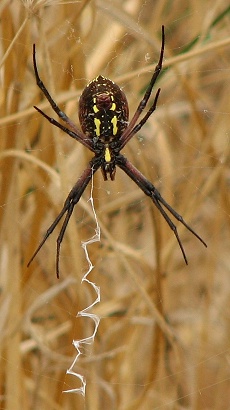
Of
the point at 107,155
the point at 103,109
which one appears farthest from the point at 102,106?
the point at 107,155

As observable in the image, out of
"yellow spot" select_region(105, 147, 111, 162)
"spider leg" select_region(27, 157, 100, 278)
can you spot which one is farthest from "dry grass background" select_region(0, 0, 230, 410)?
"yellow spot" select_region(105, 147, 111, 162)

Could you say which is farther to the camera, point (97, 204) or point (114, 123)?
point (97, 204)

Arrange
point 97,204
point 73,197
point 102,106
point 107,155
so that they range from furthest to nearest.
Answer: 1. point 97,204
2. point 73,197
3. point 107,155
4. point 102,106

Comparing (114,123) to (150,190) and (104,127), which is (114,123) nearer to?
(104,127)

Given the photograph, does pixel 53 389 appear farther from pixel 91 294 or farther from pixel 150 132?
pixel 150 132

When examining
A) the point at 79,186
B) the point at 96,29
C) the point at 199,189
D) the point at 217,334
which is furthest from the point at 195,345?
the point at 96,29

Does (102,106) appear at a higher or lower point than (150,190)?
higher

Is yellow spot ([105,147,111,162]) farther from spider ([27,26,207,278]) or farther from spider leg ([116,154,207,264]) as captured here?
spider leg ([116,154,207,264])
